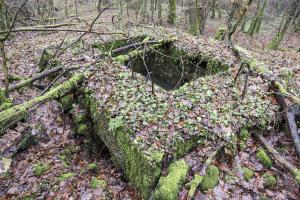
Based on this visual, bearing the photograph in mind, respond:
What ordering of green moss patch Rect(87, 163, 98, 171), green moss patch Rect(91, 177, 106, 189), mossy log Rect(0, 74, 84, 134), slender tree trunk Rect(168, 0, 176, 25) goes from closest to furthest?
mossy log Rect(0, 74, 84, 134) → green moss patch Rect(91, 177, 106, 189) → green moss patch Rect(87, 163, 98, 171) → slender tree trunk Rect(168, 0, 176, 25)

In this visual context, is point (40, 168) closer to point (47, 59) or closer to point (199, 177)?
point (199, 177)

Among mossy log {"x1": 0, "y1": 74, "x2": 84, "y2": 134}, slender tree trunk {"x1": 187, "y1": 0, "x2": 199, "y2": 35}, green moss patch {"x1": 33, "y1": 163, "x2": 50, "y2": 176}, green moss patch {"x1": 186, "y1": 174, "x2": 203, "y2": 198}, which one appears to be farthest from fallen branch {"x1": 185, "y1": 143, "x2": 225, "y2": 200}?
slender tree trunk {"x1": 187, "y1": 0, "x2": 199, "y2": 35}

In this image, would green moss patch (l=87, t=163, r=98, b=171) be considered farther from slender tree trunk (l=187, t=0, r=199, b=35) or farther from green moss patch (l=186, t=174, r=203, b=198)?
slender tree trunk (l=187, t=0, r=199, b=35)

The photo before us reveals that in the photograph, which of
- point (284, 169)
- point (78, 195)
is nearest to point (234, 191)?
point (284, 169)

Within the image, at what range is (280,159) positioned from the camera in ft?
14.8

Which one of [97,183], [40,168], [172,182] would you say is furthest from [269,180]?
[40,168]

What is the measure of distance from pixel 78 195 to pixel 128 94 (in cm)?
224

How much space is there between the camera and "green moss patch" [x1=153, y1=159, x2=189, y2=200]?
3.68 metres

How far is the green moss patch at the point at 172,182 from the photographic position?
12.1ft

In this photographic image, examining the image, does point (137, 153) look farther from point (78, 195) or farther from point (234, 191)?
point (234, 191)

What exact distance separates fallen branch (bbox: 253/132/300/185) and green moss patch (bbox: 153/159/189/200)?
1757 mm

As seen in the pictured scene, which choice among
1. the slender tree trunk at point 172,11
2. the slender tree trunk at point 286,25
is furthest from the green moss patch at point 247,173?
the slender tree trunk at point 172,11

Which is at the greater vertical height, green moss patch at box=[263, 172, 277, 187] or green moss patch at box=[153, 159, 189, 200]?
green moss patch at box=[153, 159, 189, 200]

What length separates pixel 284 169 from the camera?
450 cm
